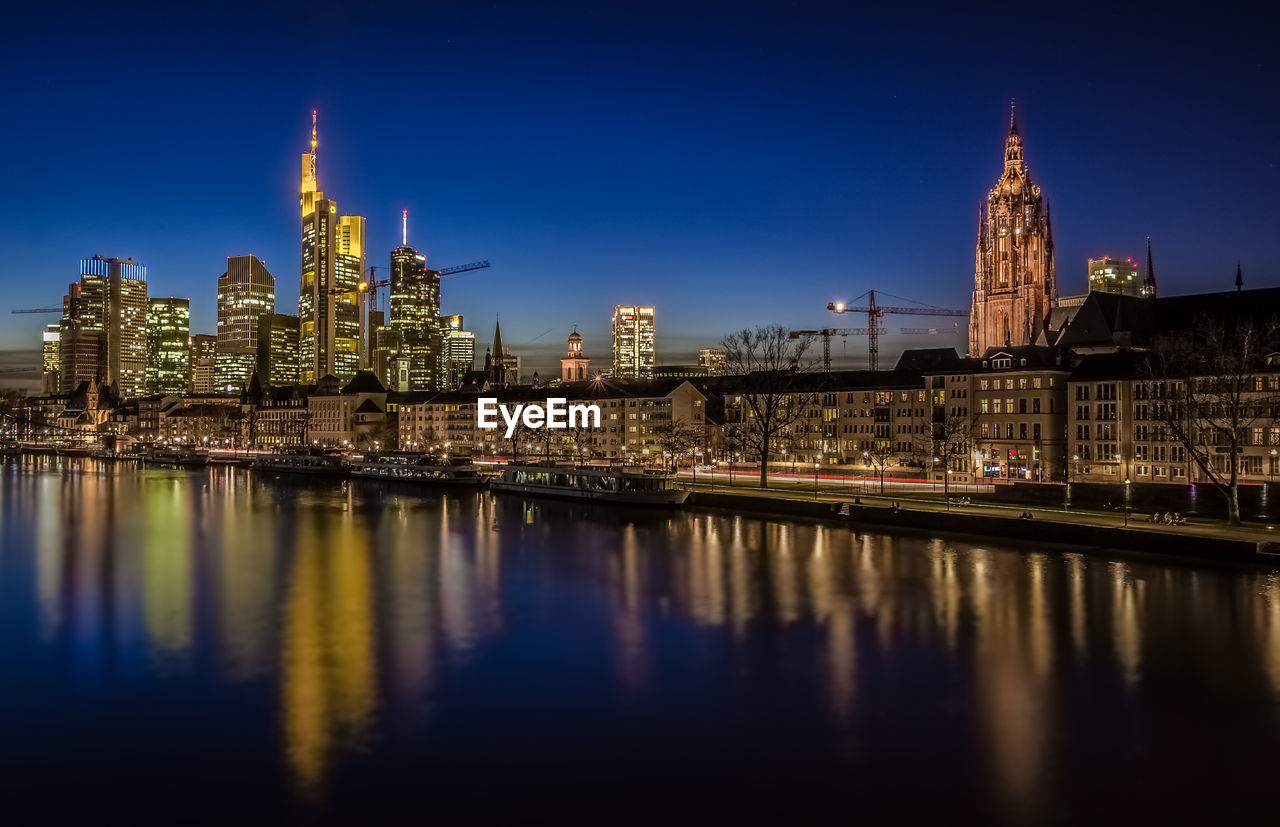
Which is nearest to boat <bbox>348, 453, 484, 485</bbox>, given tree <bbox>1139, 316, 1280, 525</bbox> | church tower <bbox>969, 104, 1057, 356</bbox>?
tree <bbox>1139, 316, 1280, 525</bbox>

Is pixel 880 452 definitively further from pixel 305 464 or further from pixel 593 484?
pixel 305 464

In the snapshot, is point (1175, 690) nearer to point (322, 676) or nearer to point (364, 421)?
point (322, 676)

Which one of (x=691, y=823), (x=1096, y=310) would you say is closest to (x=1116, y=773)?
(x=691, y=823)

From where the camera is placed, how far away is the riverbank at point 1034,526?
3891 cm

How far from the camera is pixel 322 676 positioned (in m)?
23.9

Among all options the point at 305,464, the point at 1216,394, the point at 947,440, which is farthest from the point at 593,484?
the point at 305,464

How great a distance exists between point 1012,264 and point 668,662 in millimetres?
127161

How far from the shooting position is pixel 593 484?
7006 cm

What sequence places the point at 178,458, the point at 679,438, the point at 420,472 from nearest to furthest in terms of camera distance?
the point at 420,472
the point at 679,438
the point at 178,458

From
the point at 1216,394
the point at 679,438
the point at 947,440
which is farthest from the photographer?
the point at 679,438

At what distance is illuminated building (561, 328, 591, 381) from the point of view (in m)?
170

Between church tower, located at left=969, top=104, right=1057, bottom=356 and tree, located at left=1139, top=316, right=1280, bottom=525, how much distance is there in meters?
59.4

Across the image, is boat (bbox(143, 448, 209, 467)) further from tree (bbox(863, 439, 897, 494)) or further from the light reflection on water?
tree (bbox(863, 439, 897, 494))

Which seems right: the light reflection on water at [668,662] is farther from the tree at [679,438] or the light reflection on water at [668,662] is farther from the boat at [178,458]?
the boat at [178,458]
